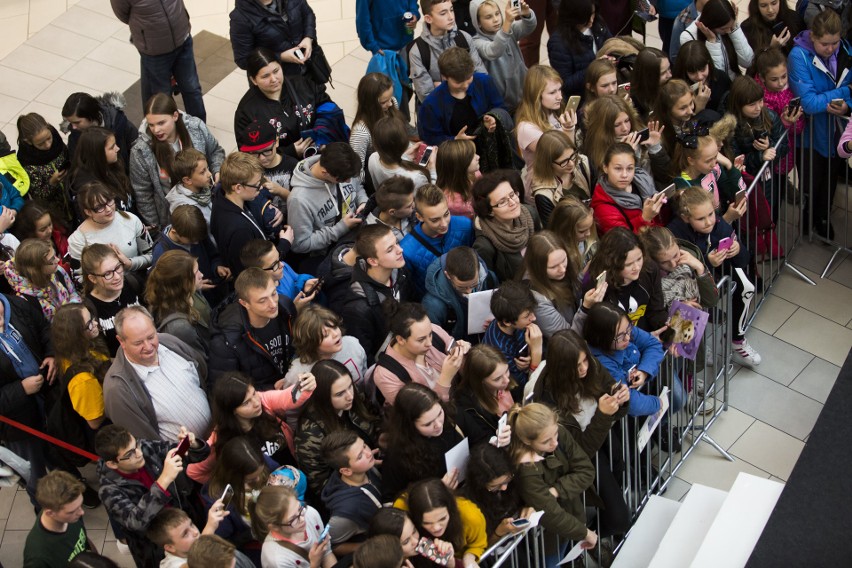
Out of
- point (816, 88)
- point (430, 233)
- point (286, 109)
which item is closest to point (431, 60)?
point (286, 109)

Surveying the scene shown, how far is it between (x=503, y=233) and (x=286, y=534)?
2.23m

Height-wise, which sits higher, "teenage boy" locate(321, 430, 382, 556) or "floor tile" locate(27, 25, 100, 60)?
"teenage boy" locate(321, 430, 382, 556)

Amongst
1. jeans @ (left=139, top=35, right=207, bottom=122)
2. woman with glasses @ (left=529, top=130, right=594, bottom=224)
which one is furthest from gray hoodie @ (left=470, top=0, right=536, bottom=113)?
jeans @ (left=139, top=35, right=207, bottom=122)

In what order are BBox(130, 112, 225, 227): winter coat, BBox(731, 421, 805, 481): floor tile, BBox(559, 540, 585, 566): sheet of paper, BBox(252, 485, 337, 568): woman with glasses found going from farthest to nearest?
BBox(130, 112, 225, 227): winter coat
BBox(731, 421, 805, 481): floor tile
BBox(559, 540, 585, 566): sheet of paper
BBox(252, 485, 337, 568): woman with glasses

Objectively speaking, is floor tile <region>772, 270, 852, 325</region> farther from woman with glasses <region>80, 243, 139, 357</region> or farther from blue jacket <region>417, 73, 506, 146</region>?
woman with glasses <region>80, 243, 139, 357</region>

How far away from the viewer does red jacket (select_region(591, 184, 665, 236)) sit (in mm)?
6121

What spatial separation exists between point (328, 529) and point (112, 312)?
6.15 ft

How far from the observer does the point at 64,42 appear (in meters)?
9.91

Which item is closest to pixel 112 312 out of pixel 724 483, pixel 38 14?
pixel 724 483

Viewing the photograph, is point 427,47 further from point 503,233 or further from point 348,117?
point 503,233

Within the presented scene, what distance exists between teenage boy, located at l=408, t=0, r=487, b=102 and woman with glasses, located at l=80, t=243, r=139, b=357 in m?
2.68

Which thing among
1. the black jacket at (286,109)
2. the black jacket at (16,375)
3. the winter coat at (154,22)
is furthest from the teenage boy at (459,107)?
the black jacket at (16,375)

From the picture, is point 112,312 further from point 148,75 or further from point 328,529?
point 148,75

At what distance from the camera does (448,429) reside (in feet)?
15.7
